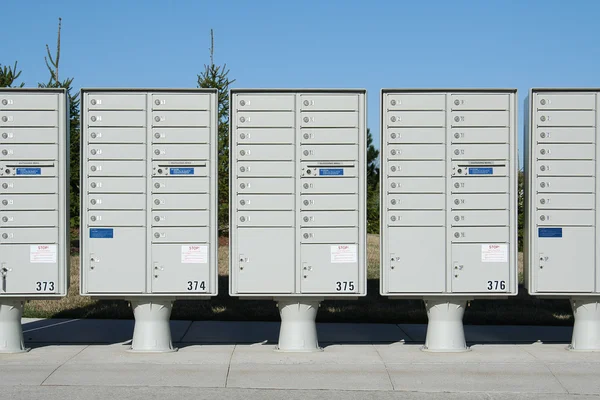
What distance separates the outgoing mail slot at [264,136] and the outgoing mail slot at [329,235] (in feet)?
3.77

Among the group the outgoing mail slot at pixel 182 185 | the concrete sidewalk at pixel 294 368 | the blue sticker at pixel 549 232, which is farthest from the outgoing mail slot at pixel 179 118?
the blue sticker at pixel 549 232

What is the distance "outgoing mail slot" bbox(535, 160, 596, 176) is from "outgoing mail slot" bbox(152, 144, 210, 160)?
4215mm

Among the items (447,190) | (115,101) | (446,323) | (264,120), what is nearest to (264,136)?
(264,120)

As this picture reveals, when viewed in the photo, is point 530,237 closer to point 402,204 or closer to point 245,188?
point 402,204

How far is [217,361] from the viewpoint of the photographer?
371 inches

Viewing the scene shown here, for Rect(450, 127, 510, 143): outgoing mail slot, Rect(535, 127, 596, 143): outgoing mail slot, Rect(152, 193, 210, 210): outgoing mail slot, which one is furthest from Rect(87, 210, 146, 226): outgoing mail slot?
Rect(535, 127, 596, 143): outgoing mail slot

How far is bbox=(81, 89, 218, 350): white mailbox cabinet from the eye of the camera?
379 inches

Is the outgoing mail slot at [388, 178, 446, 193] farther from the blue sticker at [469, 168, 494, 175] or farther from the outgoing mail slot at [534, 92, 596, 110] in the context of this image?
the outgoing mail slot at [534, 92, 596, 110]

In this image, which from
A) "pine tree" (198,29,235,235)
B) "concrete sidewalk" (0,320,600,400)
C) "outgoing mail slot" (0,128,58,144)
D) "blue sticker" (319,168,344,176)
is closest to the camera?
"concrete sidewalk" (0,320,600,400)

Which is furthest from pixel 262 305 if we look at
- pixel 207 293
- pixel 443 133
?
pixel 443 133

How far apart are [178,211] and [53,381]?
8.29 ft

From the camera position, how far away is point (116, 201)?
965cm

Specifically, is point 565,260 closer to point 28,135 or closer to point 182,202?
point 182,202

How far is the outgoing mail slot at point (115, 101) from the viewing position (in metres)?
9.63
